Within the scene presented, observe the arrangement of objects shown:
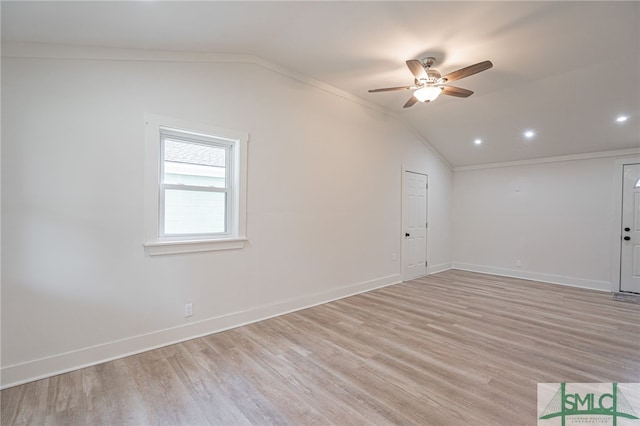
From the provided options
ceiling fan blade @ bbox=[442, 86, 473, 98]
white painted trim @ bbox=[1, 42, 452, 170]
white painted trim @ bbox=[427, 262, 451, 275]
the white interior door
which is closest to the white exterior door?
white painted trim @ bbox=[427, 262, 451, 275]

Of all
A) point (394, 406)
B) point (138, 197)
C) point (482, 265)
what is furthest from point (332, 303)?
point (482, 265)

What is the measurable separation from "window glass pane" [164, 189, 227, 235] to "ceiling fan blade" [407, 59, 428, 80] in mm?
2374

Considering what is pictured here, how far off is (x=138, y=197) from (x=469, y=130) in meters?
5.32

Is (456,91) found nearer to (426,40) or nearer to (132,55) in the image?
(426,40)

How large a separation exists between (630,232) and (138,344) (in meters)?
7.20

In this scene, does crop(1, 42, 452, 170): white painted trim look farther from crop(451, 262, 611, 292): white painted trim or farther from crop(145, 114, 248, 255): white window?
crop(451, 262, 611, 292): white painted trim

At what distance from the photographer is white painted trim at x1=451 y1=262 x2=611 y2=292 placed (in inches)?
201

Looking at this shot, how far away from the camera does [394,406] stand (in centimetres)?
196

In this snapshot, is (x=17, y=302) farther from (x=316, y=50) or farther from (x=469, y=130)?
(x=469, y=130)

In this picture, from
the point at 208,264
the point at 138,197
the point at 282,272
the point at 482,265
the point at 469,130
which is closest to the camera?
the point at 138,197

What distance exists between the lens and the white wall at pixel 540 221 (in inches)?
201

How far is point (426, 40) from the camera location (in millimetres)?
2930

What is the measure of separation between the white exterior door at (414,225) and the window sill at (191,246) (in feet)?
10.9

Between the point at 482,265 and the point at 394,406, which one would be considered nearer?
the point at 394,406
